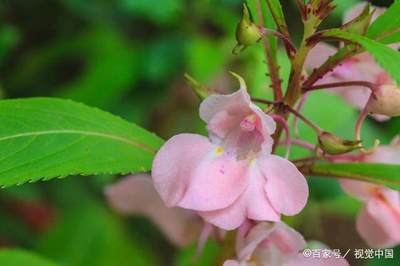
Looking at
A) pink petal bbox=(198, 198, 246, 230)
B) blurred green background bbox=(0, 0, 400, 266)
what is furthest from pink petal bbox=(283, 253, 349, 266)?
blurred green background bbox=(0, 0, 400, 266)

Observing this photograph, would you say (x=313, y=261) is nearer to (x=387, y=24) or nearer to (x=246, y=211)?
(x=246, y=211)

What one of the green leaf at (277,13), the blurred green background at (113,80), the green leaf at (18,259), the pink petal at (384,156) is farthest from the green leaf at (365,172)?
the blurred green background at (113,80)

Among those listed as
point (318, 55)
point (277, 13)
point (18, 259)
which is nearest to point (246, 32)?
point (277, 13)

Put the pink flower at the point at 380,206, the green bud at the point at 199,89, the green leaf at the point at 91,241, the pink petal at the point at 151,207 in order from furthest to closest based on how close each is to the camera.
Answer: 1. the green leaf at the point at 91,241
2. the pink petal at the point at 151,207
3. the pink flower at the point at 380,206
4. the green bud at the point at 199,89

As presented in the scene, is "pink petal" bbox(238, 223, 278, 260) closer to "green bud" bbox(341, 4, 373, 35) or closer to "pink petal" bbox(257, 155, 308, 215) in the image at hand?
"pink petal" bbox(257, 155, 308, 215)

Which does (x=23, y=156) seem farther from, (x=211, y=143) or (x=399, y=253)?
(x=399, y=253)

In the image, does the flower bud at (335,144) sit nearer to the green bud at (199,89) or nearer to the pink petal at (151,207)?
the green bud at (199,89)

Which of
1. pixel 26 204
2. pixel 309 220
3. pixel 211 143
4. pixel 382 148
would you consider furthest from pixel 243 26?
pixel 26 204
